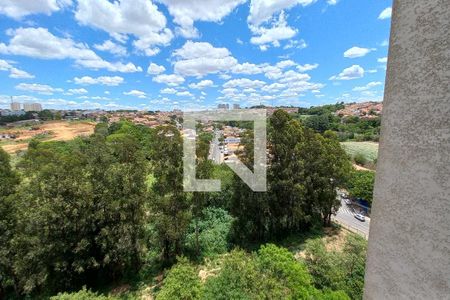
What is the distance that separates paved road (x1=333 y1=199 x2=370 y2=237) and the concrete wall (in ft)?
50.4

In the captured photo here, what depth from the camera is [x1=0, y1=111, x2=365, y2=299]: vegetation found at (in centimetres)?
710

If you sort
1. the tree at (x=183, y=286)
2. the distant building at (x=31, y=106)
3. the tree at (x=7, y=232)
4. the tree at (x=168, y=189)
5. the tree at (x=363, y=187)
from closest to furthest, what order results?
the tree at (x=183, y=286) < the tree at (x=7, y=232) < the tree at (x=168, y=189) < the tree at (x=363, y=187) < the distant building at (x=31, y=106)

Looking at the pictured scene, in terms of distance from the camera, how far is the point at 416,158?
7.22 ft

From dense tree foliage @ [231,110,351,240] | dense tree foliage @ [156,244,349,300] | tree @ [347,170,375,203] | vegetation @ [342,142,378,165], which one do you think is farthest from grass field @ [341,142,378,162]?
dense tree foliage @ [156,244,349,300]

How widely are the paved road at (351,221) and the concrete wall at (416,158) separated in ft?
50.4

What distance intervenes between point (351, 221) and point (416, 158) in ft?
60.2

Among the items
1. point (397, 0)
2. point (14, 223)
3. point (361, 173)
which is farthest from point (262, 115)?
→ point (361, 173)

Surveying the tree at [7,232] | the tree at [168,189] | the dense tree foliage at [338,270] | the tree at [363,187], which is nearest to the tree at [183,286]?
the tree at [168,189]

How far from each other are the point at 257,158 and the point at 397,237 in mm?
8487

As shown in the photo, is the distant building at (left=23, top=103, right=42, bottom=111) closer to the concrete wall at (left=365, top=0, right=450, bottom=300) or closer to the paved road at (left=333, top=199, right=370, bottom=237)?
the paved road at (left=333, top=199, right=370, bottom=237)

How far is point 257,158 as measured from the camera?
10930mm

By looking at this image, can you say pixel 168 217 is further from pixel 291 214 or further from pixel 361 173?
pixel 361 173

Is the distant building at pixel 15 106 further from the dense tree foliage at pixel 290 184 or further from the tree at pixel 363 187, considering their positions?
the tree at pixel 363 187

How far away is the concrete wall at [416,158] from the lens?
1974mm
